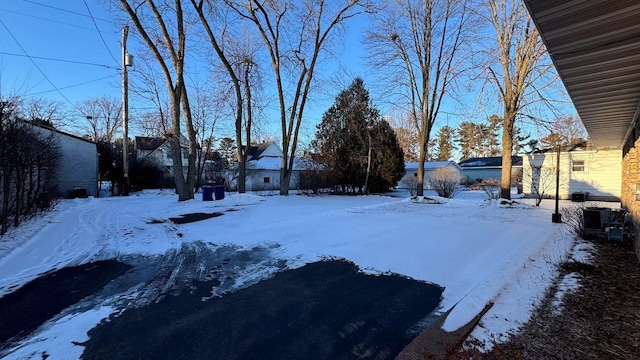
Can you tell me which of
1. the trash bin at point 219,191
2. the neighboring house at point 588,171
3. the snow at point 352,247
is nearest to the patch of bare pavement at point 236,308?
the snow at point 352,247

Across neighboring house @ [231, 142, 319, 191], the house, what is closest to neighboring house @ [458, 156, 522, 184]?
neighboring house @ [231, 142, 319, 191]

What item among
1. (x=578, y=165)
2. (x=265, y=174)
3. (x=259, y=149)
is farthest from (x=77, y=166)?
(x=578, y=165)

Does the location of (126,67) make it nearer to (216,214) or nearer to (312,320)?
(216,214)

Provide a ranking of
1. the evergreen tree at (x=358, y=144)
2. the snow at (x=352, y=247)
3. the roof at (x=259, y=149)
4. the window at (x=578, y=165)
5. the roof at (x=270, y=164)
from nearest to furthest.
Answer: the snow at (x=352, y=247), the window at (x=578, y=165), the evergreen tree at (x=358, y=144), the roof at (x=270, y=164), the roof at (x=259, y=149)

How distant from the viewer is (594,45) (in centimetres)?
329

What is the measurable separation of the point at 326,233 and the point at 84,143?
18.2 meters

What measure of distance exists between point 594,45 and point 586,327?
9.60ft

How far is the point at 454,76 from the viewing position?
15148mm

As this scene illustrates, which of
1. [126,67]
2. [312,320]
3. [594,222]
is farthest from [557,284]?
[126,67]

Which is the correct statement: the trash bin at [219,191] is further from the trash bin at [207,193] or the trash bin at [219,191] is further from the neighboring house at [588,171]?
the neighboring house at [588,171]

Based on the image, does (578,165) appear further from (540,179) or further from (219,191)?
(219,191)

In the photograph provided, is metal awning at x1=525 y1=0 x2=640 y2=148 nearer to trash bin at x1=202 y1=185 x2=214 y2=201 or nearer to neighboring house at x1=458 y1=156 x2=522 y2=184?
trash bin at x1=202 y1=185 x2=214 y2=201

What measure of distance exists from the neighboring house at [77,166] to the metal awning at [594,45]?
68.9 feet

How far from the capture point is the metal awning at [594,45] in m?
2.66
